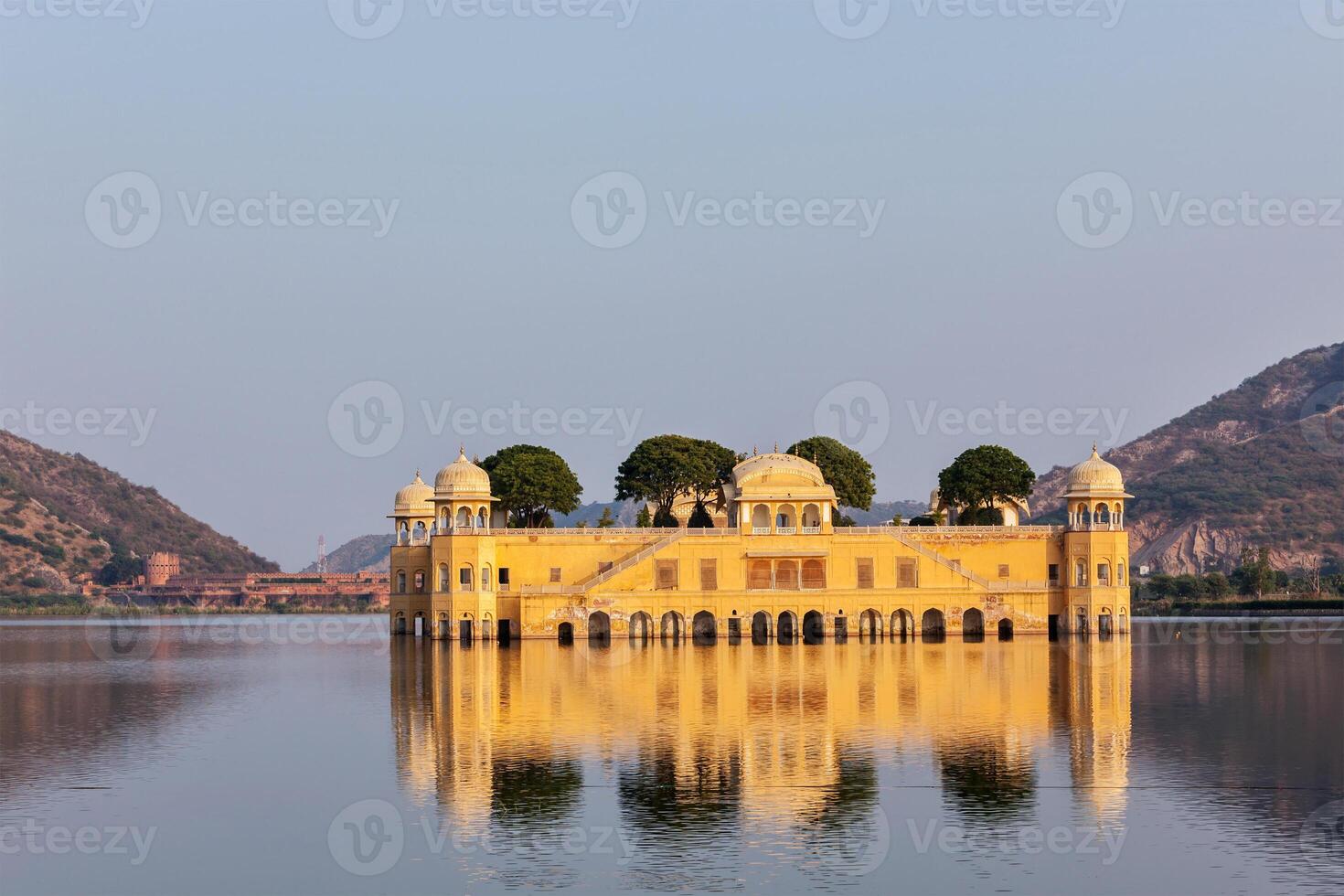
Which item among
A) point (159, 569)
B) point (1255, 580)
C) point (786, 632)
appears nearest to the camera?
point (786, 632)

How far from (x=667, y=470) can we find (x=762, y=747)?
47228mm

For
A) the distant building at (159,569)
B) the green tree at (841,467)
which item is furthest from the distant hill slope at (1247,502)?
the distant building at (159,569)

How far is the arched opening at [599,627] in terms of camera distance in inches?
2756

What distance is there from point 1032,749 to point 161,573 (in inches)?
4980

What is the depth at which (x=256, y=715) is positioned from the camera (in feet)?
139

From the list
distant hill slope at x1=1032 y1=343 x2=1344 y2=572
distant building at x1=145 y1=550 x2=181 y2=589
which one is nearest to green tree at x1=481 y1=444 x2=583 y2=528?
distant building at x1=145 y1=550 x2=181 y2=589

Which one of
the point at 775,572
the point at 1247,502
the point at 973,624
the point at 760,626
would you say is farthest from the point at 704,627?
the point at 1247,502

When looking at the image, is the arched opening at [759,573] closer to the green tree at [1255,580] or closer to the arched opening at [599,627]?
the arched opening at [599,627]

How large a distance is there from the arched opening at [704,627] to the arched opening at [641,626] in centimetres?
243

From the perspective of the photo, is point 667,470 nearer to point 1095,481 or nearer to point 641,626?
point 641,626

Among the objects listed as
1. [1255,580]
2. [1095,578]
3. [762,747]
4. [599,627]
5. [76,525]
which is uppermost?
[76,525]

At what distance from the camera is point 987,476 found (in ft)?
263

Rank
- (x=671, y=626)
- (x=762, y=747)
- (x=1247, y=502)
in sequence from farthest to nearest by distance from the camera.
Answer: (x=1247, y=502)
(x=671, y=626)
(x=762, y=747)

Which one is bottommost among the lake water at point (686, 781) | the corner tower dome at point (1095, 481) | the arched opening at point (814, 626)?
the lake water at point (686, 781)
